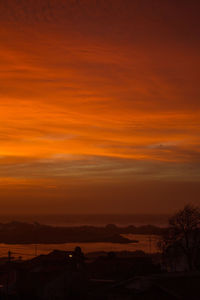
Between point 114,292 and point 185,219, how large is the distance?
15.6 m

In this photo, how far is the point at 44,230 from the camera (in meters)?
119

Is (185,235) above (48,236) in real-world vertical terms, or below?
above

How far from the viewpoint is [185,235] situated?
1467 inches

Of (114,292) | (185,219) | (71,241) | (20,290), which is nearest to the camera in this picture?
(114,292)

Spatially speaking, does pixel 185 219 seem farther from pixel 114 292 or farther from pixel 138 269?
pixel 114 292

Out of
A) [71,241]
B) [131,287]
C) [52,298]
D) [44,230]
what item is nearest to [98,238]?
[71,241]

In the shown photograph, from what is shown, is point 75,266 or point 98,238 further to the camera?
point 98,238

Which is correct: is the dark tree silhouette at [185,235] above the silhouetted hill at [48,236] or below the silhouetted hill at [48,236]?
above

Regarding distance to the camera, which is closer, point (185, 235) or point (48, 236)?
point (185, 235)

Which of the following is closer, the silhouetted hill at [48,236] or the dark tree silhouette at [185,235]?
the dark tree silhouette at [185,235]

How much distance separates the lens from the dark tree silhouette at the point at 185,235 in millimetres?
37531

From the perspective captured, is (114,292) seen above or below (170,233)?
below

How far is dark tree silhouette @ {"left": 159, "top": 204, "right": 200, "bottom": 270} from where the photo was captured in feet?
123

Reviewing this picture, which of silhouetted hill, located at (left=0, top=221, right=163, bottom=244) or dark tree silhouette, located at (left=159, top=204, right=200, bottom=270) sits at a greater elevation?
dark tree silhouette, located at (left=159, top=204, right=200, bottom=270)
